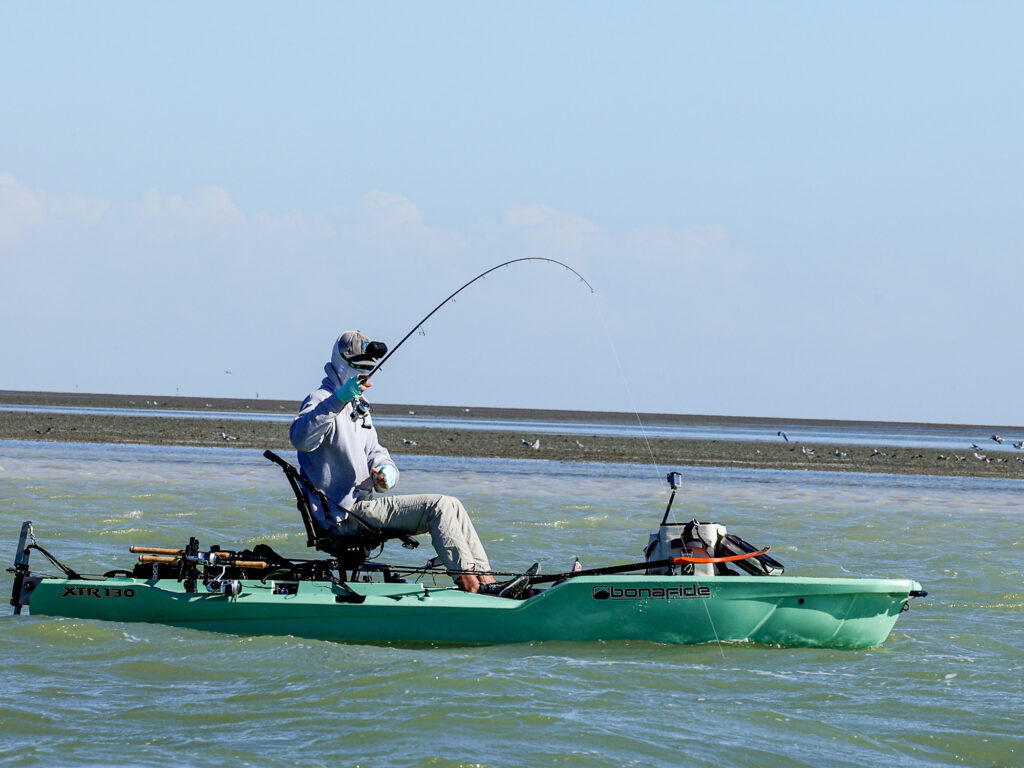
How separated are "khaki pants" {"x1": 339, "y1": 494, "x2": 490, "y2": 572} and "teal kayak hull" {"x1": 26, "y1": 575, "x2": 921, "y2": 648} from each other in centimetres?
32

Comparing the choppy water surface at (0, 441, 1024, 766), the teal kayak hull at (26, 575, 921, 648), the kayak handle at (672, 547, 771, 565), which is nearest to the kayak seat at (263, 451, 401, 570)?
the teal kayak hull at (26, 575, 921, 648)

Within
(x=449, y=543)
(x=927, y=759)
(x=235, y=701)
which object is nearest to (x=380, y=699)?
(x=235, y=701)

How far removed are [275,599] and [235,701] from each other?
1632 millimetres

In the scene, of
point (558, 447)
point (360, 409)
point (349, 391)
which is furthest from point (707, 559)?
point (558, 447)

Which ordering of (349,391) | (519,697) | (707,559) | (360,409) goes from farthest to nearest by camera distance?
(707,559) < (360,409) < (349,391) < (519,697)

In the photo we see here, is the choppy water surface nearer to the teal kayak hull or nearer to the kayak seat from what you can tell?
the teal kayak hull

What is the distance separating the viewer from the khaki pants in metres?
8.22

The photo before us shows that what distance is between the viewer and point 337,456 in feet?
27.0

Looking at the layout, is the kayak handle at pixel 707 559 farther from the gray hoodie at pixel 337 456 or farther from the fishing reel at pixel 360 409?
the fishing reel at pixel 360 409

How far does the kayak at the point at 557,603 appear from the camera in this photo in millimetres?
8242

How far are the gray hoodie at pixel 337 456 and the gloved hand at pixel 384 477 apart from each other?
69 mm

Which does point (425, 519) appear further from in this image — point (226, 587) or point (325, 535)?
point (226, 587)

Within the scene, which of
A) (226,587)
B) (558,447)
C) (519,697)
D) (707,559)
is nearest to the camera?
(519,697)

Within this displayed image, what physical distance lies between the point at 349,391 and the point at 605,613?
207 centimetres
